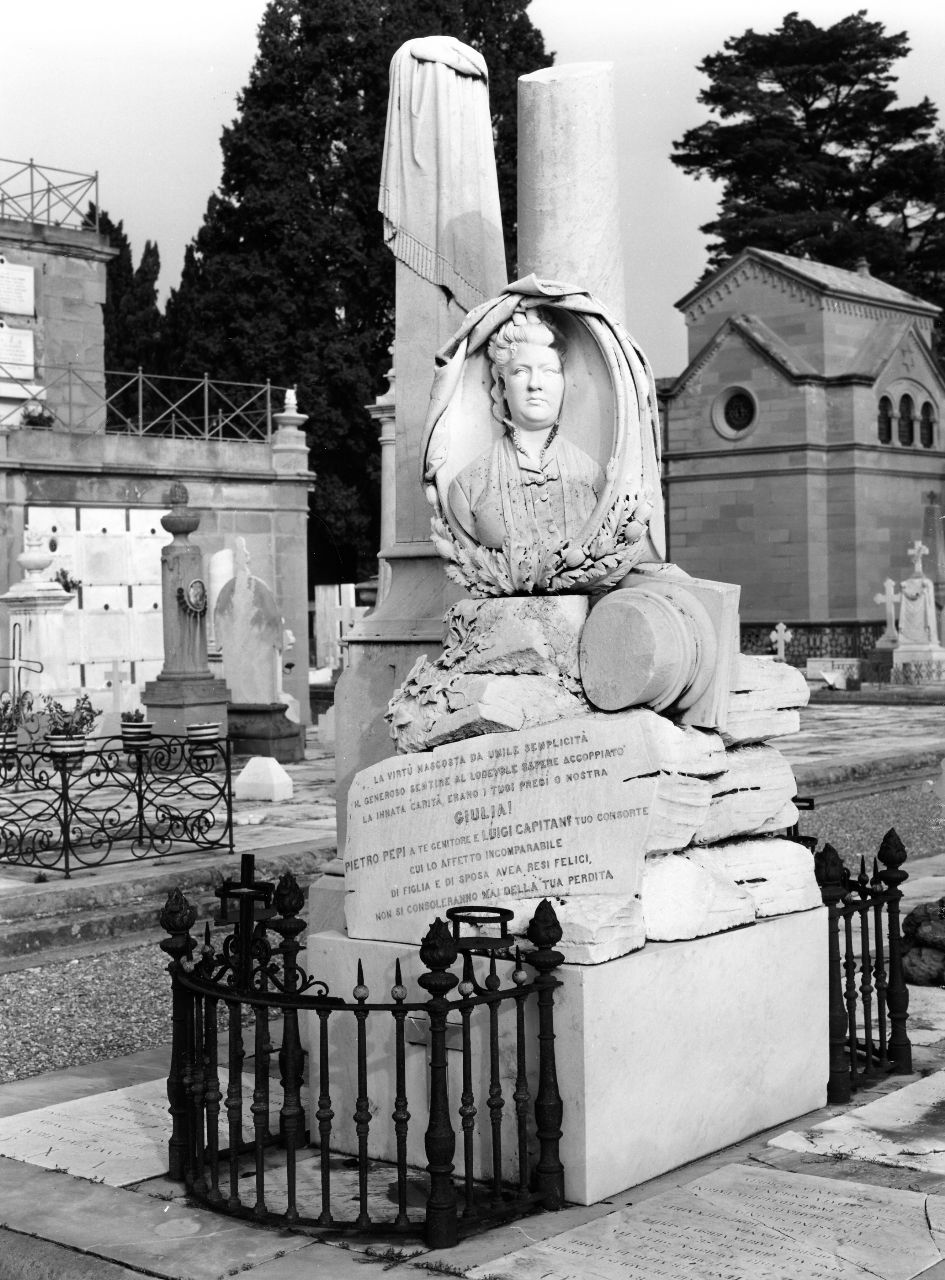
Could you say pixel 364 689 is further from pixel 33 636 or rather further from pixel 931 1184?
pixel 33 636

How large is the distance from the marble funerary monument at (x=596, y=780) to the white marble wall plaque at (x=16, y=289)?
84.6ft

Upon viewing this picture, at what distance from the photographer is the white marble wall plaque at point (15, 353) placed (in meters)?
29.3

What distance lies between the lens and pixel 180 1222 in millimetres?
4480

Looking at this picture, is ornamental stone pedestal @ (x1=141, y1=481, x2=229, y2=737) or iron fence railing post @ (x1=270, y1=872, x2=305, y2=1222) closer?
iron fence railing post @ (x1=270, y1=872, x2=305, y2=1222)

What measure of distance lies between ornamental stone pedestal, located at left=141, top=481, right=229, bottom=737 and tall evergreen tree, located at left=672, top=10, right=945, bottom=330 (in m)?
32.1

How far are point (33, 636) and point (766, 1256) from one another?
1638cm

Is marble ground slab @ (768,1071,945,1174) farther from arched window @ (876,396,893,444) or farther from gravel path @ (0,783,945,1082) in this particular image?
arched window @ (876,396,893,444)

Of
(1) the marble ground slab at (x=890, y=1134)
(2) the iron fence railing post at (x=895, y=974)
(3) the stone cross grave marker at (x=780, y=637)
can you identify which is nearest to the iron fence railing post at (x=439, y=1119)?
(1) the marble ground slab at (x=890, y=1134)

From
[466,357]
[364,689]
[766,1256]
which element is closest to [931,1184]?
[766,1256]

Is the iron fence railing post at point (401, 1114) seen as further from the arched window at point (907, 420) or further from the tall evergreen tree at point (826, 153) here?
the tall evergreen tree at point (826, 153)

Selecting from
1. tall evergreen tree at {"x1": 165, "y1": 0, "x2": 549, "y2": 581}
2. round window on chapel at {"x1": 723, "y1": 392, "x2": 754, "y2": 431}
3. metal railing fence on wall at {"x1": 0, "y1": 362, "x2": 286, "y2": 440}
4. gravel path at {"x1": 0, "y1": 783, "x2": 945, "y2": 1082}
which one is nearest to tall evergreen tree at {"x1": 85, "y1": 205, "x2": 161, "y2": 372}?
tall evergreen tree at {"x1": 165, "y1": 0, "x2": 549, "y2": 581}

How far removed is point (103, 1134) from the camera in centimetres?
530

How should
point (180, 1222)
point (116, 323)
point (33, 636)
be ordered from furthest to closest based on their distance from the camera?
point (116, 323), point (33, 636), point (180, 1222)

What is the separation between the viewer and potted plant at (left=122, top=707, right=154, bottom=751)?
14.2 m
